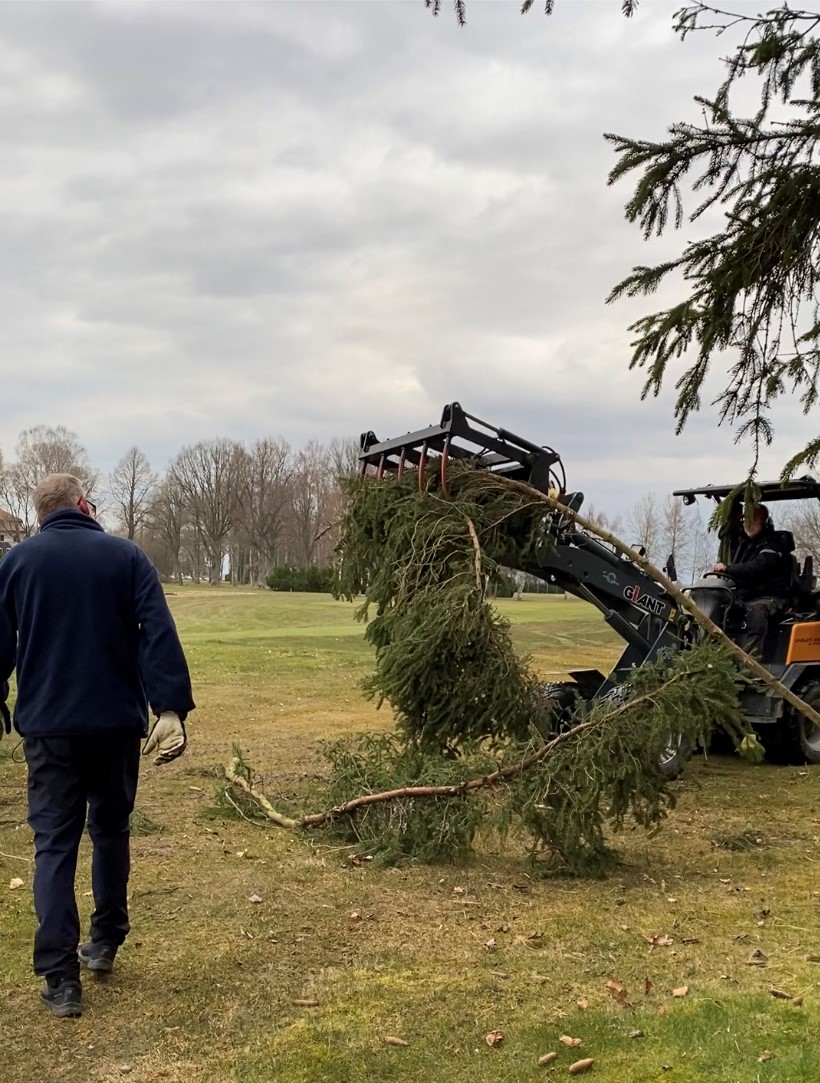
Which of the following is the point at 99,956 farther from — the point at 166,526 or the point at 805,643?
the point at 166,526

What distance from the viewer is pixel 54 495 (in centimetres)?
412

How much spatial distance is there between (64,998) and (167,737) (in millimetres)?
1013

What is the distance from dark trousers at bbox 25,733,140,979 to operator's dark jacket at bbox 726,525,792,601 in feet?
21.1

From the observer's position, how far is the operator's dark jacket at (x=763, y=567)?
902cm

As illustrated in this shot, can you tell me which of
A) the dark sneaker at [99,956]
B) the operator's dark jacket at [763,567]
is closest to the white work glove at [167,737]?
the dark sneaker at [99,956]

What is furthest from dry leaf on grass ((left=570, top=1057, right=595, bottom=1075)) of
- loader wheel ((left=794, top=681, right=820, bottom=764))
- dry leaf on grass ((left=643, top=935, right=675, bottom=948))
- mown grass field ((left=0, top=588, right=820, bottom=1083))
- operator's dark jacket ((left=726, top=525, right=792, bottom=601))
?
loader wheel ((left=794, top=681, right=820, bottom=764))

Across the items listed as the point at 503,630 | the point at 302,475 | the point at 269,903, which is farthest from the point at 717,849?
the point at 302,475

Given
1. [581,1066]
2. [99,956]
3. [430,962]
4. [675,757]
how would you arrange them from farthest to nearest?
[675,757] < [430,962] < [99,956] < [581,1066]

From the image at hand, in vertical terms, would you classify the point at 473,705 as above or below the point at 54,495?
below

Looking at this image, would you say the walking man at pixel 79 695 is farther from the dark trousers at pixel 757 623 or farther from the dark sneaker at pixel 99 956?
the dark trousers at pixel 757 623

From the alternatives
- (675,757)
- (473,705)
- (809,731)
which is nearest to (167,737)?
(473,705)

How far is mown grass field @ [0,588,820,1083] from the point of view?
3404mm

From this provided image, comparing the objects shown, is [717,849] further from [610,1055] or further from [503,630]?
[610,1055]

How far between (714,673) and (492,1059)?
2.97 meters
